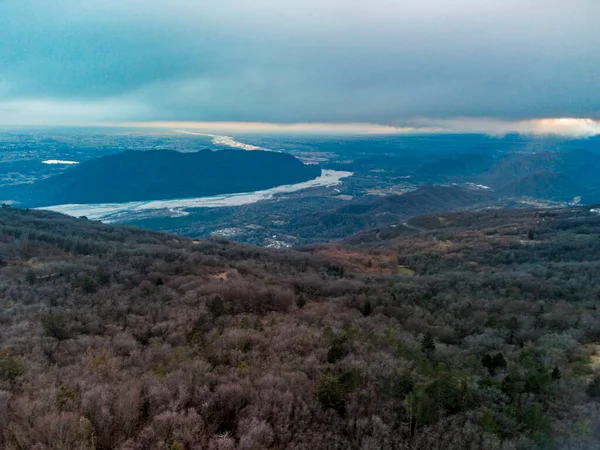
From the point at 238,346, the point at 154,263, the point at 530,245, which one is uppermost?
the point at 238,346

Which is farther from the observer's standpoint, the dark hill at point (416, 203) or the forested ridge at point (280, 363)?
the dark hill at point (416, 203)

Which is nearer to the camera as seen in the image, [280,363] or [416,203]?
[280,363]

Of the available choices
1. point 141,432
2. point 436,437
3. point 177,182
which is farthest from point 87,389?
point 177,182

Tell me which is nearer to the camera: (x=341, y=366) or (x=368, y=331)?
(x=341, y=366)

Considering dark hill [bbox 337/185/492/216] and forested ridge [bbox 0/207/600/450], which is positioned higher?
forested ridge [bbox 0/207/600/450]

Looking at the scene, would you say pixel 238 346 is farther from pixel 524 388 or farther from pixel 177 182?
pixel 177 182

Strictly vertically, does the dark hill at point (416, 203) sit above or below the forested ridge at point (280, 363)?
below

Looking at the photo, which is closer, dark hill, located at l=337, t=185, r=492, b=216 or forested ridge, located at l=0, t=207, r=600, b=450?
forested ridge, located at l=0, t=207, r=600, b=450

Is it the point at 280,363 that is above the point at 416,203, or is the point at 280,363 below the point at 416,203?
above
